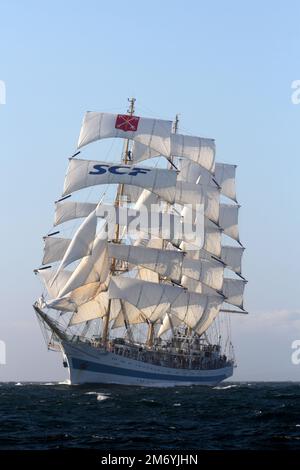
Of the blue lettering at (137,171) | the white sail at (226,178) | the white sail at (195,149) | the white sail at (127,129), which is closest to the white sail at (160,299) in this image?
the blue lettering at (137,171)

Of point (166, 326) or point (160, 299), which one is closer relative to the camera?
point (160, 299)

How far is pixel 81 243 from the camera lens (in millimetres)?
89000

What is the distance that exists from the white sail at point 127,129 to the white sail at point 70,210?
287 inches

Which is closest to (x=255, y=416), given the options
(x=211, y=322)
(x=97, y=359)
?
(x=97, y=359)

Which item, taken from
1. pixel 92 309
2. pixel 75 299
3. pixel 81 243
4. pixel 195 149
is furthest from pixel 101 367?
pixel 195 149

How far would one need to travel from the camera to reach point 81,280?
89125 millimetres

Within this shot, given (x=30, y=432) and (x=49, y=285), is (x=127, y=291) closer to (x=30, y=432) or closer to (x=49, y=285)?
(x=49, y=285)

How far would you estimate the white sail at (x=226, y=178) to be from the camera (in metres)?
123

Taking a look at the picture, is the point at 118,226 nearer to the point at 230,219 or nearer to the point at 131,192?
the point at 131,192

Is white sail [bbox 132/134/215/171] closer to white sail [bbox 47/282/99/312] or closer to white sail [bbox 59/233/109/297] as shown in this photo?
white sail [bbox 59/233/109/297]

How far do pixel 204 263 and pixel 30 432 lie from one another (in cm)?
7211

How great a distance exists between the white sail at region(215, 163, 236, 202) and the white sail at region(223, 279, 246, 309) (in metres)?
12.3

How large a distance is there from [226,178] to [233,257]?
38.6 feet

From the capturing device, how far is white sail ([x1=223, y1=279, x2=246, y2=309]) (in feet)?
401
